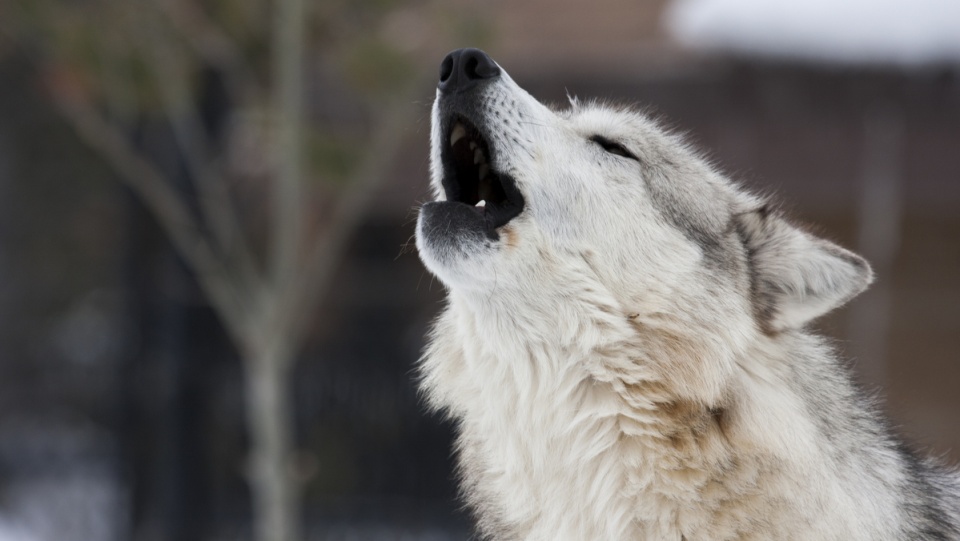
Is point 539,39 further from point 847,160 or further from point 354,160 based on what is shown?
point 354,160

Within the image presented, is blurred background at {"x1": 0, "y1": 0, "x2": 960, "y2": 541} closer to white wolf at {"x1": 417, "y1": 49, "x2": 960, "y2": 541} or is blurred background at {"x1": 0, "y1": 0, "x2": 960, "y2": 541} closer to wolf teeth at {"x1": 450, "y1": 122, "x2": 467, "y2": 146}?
white wolf at {"x1": 417, "y1": 49, "x2": 960, "y2": 541}

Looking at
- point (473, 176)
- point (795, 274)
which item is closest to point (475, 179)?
point (473, 176)

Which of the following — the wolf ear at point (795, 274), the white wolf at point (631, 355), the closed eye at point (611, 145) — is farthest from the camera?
the closed eye at point (611, 145)

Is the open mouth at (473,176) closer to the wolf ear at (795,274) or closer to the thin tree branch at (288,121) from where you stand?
the wolf ear at (795,274)

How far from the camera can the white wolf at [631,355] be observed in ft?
8.81

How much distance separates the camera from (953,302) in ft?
27.5

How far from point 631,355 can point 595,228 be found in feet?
1.21

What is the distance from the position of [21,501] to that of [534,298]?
7.92 meters

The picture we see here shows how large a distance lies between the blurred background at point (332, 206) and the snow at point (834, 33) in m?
0.02

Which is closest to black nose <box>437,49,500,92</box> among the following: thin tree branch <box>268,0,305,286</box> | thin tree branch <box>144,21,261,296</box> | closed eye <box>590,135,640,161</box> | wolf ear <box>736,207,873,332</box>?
closed eye <box>590,135,640,161</box>

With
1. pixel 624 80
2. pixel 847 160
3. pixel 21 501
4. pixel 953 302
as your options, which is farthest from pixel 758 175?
pixel 21 501

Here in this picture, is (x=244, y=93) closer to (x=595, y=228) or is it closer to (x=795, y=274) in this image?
(x=595, y=228)

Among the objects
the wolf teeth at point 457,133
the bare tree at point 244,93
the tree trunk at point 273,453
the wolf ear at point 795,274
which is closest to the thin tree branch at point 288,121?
the bare tree at point 244,93

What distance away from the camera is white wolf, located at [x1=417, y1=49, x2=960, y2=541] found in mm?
2686
